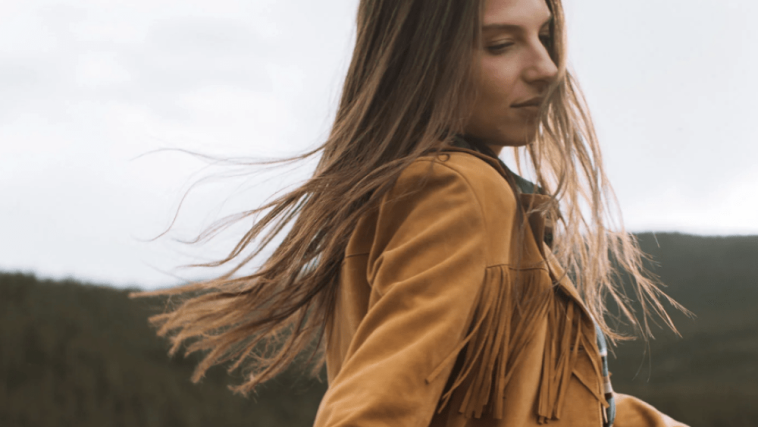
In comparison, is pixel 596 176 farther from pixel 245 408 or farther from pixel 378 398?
pixel 245 408

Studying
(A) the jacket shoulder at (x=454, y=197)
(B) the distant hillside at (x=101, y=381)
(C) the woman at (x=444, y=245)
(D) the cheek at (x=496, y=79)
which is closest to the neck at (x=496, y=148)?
(C) the woman at (x=444, y=245)

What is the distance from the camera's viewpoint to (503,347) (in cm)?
91

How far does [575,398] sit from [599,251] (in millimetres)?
343

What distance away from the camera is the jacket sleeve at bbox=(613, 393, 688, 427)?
4.27 ft

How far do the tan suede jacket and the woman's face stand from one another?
0.38ft

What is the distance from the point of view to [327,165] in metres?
1.12

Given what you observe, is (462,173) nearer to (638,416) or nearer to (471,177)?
(471,177)

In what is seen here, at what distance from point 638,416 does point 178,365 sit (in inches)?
173

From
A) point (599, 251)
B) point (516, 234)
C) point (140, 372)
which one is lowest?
point (140, 372)

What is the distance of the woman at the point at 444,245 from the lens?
0.83 metres

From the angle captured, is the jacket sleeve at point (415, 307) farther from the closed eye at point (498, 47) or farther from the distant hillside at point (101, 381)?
the distant hillside at point (101, 381)

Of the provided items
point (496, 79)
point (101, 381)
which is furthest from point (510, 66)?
point (101, 381)

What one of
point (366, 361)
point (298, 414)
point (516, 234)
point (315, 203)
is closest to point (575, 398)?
point (516, 234)

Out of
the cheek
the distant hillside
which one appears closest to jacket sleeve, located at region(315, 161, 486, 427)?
the cheek
